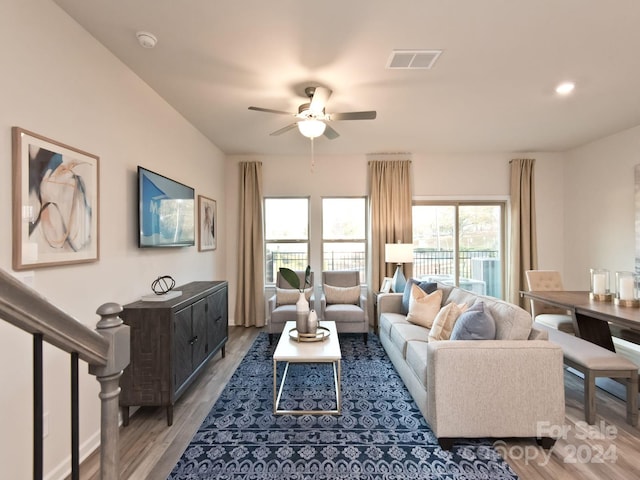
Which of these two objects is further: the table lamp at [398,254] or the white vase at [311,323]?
the table lamp at [398,254]

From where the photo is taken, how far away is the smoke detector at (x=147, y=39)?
6.70 feet

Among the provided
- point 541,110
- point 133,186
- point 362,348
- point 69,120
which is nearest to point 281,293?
point 362,348

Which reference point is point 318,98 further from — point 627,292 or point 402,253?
point 627,292

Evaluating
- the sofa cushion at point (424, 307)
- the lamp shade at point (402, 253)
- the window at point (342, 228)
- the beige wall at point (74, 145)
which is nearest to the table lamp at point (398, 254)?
the lamp shade at point (402, 253)

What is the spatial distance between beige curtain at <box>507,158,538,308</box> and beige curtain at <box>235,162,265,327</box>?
13.2 feet

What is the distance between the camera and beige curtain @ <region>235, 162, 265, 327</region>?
15.8 ft

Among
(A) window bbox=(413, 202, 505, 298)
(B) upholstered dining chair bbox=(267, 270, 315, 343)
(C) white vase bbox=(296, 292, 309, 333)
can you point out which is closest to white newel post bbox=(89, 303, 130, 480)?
(C) white vase bbox=(296, 292, 309, 333)

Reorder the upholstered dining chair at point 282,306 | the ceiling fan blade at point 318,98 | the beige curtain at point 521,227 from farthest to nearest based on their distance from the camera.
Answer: the beige curtain at point 521,227, the upholstered dining chair at point 282,306, the ceiling fan blade at point 318,98

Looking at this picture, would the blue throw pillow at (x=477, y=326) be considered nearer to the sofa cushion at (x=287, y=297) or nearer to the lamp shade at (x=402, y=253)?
the lamp shade at (x=402, y=253)

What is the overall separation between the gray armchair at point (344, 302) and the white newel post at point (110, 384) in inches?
127

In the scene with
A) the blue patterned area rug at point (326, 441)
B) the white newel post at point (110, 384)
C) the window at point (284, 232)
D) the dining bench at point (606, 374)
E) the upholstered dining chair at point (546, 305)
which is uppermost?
the window at point (284, 232)

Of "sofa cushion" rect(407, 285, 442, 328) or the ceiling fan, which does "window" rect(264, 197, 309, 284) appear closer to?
"sofa cushion" rect(407, 285, 442, 328)

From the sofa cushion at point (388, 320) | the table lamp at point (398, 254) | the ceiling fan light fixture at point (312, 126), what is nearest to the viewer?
the ceiling fan light fixture at point (312, 126)

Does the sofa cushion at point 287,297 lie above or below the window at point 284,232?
below
